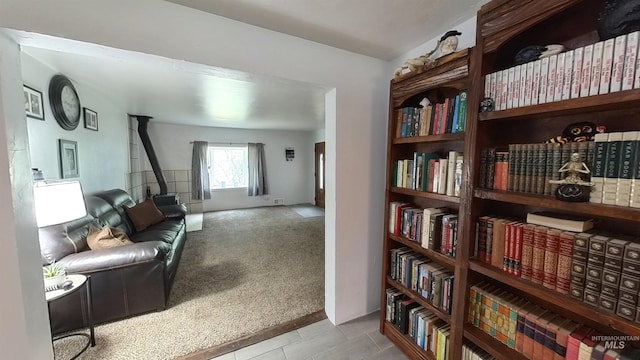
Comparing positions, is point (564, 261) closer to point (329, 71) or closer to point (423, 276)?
point (423, 276)

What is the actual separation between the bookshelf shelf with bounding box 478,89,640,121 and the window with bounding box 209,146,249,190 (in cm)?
572

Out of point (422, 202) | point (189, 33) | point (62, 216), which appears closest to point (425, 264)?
point (422, 202)

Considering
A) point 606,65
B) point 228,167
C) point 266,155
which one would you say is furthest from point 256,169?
A: point 606,65

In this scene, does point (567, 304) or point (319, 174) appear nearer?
point (567, 304)

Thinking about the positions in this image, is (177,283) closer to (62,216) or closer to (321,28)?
(62,216)

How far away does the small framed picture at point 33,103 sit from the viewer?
5.55ft

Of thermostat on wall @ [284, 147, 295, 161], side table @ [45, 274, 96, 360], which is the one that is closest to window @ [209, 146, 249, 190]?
thermostat on wall @ [284, 147, 295, 161]

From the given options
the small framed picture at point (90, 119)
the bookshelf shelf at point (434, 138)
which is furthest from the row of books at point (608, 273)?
the small framed picture at point (90, 119)

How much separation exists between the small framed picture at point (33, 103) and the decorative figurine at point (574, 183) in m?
3.23

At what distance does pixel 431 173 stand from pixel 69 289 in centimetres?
230

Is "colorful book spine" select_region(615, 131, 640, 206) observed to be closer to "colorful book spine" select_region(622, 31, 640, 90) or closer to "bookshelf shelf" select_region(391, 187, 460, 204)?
"colorful book spine" select_region(622, 31, 640, 90)

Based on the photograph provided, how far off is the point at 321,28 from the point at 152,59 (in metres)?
0.94

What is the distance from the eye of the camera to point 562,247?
2.76 ft

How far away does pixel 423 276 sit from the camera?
4.70 ft
